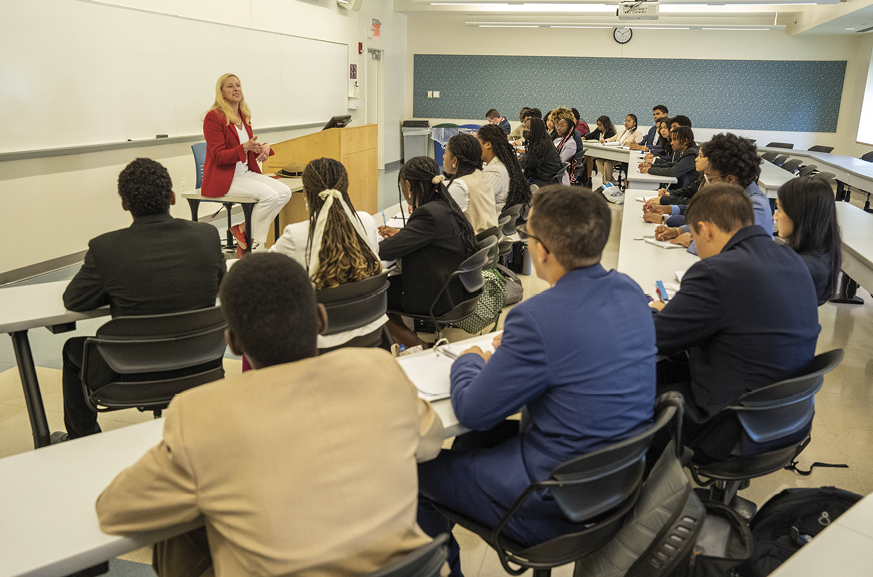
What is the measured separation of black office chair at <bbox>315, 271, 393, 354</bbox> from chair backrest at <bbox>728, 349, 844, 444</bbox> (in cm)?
137

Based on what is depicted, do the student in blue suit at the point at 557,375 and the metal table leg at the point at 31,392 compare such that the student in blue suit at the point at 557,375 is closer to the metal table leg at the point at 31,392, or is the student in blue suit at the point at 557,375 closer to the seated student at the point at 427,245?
the seated student at the point at 427,245

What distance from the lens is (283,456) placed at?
39.4 inches

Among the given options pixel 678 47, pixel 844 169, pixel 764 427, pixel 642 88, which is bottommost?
pixel 764 427

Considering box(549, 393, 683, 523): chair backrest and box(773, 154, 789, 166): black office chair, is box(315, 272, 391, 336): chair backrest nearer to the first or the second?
box(549, 393, 683, 523): chair backrest

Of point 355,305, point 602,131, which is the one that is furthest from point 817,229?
point 602,131

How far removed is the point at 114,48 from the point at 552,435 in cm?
568

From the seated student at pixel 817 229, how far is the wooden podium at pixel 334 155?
4.54 meters

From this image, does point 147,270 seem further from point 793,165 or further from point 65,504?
point 793,165

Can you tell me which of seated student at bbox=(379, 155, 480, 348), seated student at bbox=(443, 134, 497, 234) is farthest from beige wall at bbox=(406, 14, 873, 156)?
seated student at bbox=(379, 155, 480, 348)

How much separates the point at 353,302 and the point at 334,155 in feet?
14.0

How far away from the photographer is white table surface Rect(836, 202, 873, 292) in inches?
132

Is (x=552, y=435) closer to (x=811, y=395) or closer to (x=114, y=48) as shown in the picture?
(x=811, y=395)

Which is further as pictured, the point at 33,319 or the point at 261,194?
the point at 261,194

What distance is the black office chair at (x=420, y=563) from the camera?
101 centimetres
